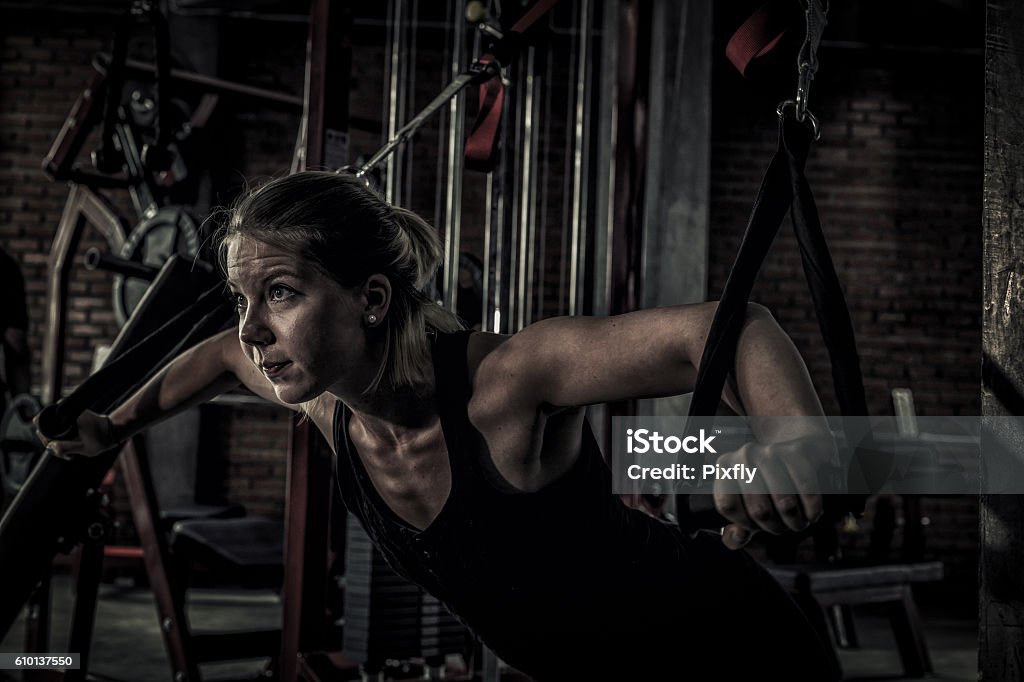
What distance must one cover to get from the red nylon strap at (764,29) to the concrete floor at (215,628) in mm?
3116

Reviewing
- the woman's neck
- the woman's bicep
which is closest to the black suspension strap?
the woman's bicep

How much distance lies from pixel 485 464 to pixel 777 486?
645 millimetres

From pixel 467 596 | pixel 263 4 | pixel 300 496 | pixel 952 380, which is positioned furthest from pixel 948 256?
pixel 467 596

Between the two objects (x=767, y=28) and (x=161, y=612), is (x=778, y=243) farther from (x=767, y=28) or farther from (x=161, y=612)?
(x=767, y=28)

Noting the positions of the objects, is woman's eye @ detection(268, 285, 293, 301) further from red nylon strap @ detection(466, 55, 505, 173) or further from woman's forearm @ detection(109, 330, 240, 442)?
red nylon strap @ detection(466, 55, 505, 173)

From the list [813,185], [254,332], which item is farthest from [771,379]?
[813,185]

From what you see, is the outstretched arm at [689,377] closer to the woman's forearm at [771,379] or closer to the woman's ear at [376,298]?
the woman's forearm at [771,379]

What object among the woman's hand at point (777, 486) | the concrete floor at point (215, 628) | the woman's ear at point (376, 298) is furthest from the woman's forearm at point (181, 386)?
the concrete floor at point (215, 628)

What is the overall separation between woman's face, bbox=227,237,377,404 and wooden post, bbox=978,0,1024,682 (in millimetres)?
943

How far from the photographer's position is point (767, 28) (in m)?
1.29

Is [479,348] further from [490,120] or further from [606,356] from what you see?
[490,120]

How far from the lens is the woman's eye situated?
153cm

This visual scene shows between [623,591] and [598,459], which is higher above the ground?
[598,459]

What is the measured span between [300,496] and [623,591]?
1141 millimetres
